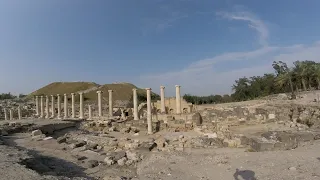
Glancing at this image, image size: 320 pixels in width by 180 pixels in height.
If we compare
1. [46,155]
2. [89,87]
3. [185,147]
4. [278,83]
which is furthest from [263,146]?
[89,87]

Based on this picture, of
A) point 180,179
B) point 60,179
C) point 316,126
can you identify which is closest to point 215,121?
point 316,126

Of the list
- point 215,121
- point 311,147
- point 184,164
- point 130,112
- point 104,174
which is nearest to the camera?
point 104,174

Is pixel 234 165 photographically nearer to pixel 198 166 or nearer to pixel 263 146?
pixel 198 166

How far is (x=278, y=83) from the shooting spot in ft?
140

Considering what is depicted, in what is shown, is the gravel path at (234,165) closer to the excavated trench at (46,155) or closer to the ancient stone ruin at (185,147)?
the ancient stone ruin at (185,147)

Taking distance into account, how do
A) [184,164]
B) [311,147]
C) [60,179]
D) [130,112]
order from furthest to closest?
1. [130,112]
2. [311,147]
3. [184,164]
4. [60,179]

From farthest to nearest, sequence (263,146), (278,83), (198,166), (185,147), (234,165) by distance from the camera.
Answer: (278,83)
(185,147)
(263,146)
(198,166)
(234,165)

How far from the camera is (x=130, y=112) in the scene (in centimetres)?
3159

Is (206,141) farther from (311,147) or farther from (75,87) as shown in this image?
(75,87)

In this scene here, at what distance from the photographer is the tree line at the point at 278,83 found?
41.3 metres

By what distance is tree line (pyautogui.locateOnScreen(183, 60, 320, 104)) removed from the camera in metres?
41.3

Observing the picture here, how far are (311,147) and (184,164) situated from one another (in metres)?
5.78

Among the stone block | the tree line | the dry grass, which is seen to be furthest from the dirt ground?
the dry grass

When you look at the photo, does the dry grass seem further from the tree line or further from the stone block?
the stone block
